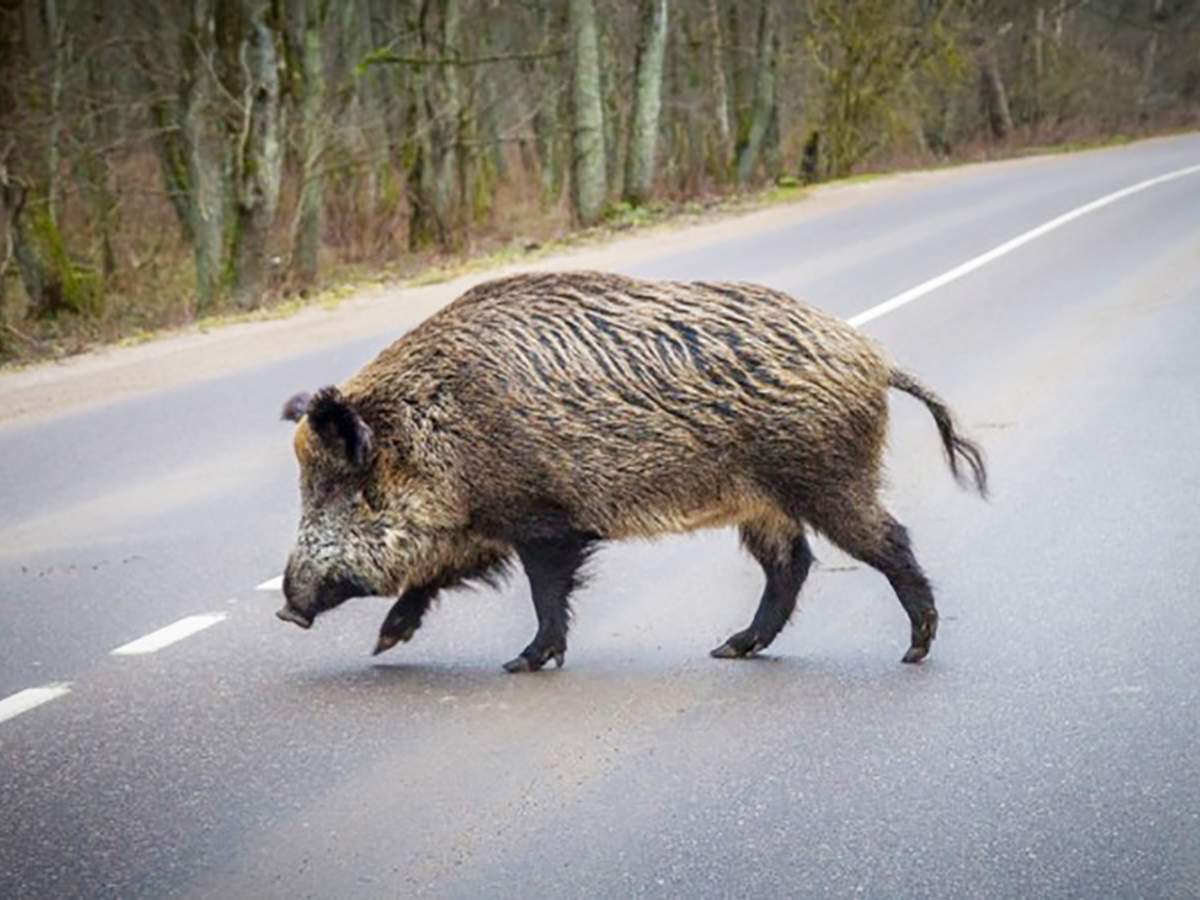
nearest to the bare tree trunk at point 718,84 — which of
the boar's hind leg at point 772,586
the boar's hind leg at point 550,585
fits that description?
the boar's hind leg at point 772,586

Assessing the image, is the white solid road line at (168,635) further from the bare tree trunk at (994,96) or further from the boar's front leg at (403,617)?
the bare tree trunk at (994,96)

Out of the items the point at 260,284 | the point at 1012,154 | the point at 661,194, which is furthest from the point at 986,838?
the point at 1012,154

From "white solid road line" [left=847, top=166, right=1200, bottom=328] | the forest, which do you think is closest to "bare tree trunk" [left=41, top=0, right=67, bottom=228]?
the forest

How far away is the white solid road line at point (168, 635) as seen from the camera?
6672 mm

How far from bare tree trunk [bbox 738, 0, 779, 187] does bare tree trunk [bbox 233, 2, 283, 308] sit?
13.5 m

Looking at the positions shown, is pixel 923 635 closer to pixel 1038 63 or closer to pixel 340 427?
pixel 340 427

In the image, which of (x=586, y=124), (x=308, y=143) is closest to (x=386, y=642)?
(x=308, y=143)

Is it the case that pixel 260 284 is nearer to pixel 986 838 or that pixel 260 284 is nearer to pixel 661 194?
pixel 661 194

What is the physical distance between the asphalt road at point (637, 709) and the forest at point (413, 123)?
9054 mm

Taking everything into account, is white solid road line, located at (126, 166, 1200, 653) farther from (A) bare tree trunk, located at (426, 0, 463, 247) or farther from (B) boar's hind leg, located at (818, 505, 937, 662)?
(A) bare tree trunk, located at (426, 0, 463, 247)

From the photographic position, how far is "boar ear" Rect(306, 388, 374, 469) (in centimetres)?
600

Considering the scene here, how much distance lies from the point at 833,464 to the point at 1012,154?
32028 mm

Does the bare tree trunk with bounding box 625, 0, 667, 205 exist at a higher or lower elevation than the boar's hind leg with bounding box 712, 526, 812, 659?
lower

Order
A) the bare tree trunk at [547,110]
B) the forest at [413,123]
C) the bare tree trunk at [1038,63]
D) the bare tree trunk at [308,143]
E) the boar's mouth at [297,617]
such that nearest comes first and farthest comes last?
the boar's mouth at [297,617] → the forest at [413,123] → the bare tree trunk at [308,143] → the bare tree trunk at [547,110] → the bare tree trunk at [1038,63]
